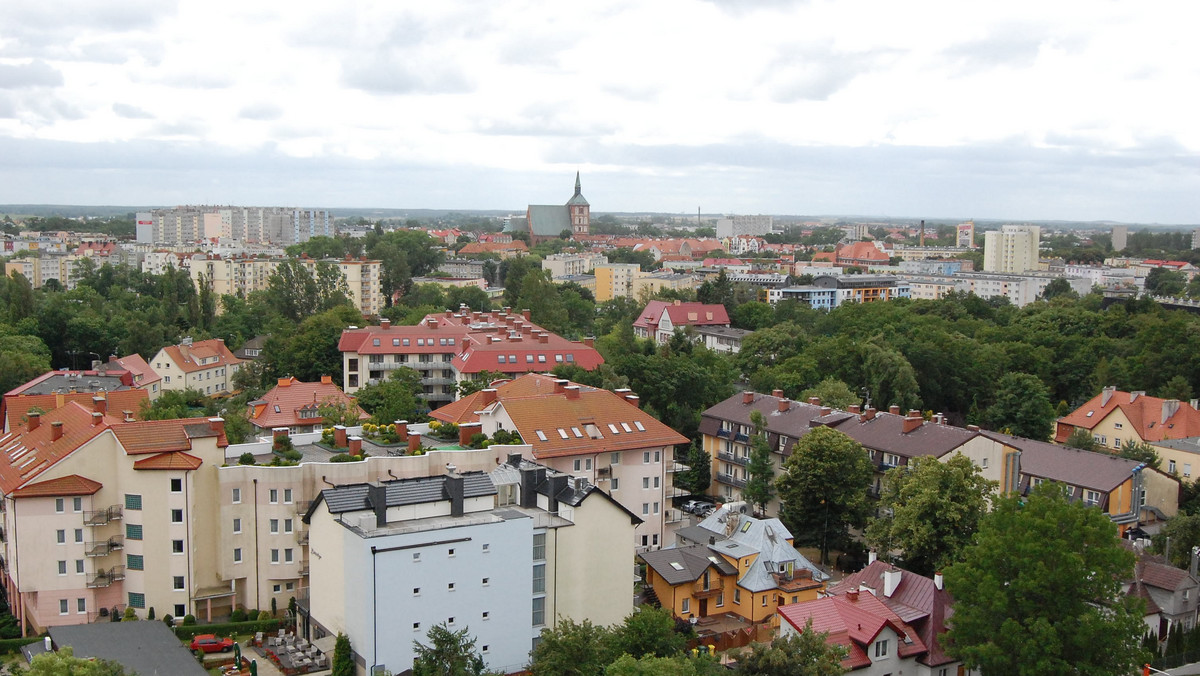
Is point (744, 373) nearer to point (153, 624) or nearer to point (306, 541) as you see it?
point (306, 541)

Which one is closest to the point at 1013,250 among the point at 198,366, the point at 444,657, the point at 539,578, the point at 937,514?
the point at 198,366

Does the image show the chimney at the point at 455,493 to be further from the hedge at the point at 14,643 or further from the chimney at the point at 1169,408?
the chimney at the point at 1169,408

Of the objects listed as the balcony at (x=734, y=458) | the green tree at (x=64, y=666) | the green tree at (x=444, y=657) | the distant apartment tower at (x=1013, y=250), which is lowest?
the green tree at (x=444, y=657)

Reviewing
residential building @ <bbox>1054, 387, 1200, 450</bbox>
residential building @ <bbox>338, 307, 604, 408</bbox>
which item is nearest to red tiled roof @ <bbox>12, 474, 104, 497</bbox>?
residential building @ <bbox>338, 307, 604, 408</bbox>

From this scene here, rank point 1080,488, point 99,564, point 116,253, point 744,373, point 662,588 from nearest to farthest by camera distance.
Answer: point 99,564
point 662,588
point 1080,488
point 744,373
point 116,253

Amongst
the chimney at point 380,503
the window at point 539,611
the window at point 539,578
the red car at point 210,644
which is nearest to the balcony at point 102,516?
the red car at point 210,644

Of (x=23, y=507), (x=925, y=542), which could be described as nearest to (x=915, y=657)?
(x=925, y=542)
